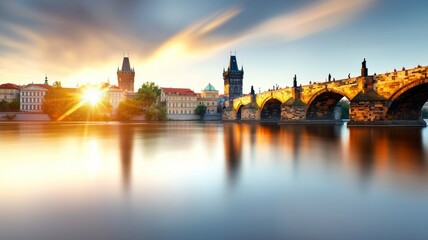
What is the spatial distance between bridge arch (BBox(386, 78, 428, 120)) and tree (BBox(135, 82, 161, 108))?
66741 millimetres

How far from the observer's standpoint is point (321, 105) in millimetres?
41531

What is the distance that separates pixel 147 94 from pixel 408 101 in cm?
6805

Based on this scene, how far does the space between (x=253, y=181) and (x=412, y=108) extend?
29075 millimetres

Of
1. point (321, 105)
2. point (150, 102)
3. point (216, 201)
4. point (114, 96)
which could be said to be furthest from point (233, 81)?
point (216, 201)

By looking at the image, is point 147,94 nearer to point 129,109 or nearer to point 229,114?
point 129,109

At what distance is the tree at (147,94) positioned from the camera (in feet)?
274

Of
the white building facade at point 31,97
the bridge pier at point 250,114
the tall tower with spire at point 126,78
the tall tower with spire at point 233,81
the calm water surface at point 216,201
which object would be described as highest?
the tall tower with spire at point 126,78

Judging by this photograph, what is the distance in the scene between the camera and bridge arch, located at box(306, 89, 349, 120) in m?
38.8

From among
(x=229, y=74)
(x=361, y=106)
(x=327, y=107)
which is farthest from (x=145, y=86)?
(x=361, y=106)

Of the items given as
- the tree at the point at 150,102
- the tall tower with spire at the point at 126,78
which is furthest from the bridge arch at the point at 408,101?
the tall tower with spire at the point at 126,78

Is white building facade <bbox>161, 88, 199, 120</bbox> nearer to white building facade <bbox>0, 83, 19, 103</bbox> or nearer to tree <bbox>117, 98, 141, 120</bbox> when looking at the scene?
tree <bbox>117, 98, 141, 120</bbox>

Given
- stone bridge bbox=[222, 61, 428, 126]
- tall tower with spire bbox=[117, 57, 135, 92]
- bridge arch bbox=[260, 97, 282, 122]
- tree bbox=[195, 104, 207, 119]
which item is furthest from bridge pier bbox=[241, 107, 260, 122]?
tall tower with spire bbox=[117, 57, 135, 92]

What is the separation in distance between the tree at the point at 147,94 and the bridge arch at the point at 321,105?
53481 millimetres

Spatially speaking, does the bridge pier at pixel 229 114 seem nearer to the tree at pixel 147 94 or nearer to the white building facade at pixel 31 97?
the tree at pixel 147 94
